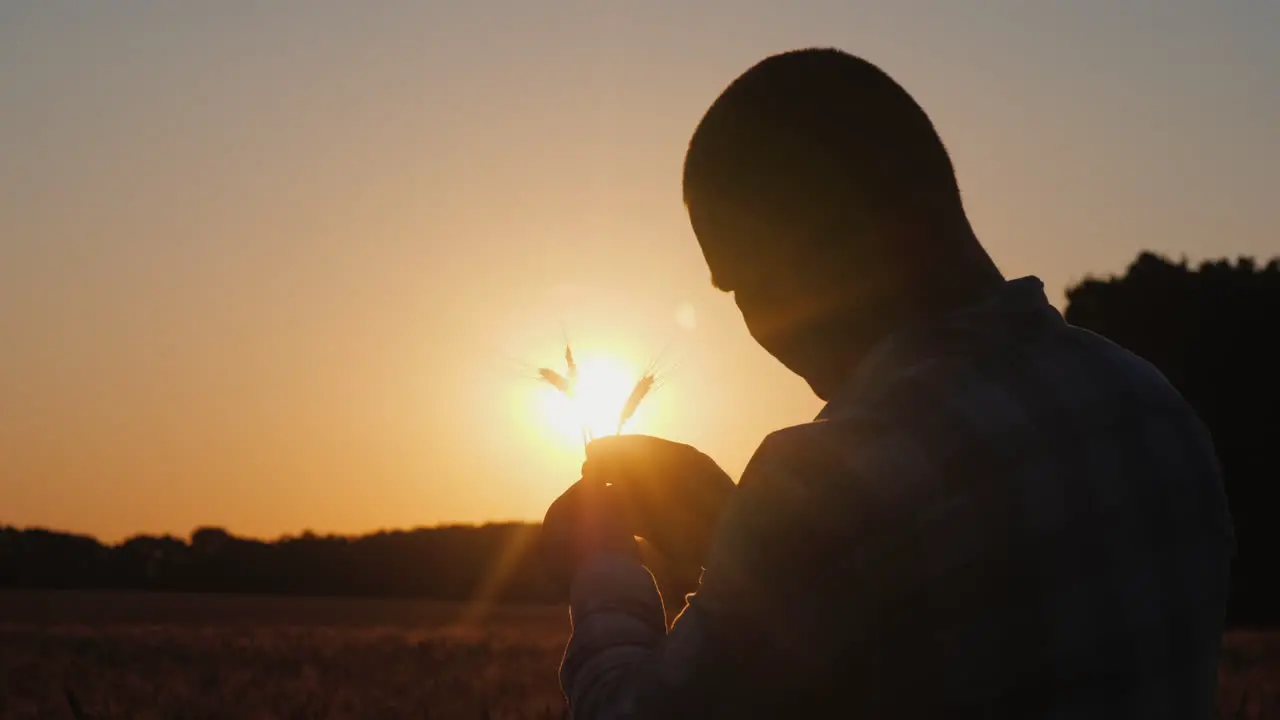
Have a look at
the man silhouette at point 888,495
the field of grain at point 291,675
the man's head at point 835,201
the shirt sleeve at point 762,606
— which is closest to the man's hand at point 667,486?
the man silhouette at point 888,495

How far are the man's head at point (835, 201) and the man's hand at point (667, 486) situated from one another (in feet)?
0.88

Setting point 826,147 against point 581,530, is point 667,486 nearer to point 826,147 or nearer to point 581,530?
point 581,530

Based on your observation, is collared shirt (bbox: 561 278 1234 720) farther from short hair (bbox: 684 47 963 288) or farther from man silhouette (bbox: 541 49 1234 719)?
short hair (bbox: 684 47 963 288)

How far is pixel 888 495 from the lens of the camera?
1.86 meters

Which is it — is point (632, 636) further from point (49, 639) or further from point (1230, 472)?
point (1230, 472)

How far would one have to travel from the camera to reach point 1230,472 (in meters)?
40.4

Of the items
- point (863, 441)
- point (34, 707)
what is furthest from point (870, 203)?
point (34, 707)

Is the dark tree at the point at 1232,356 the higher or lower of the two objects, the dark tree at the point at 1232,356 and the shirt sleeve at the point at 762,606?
the higher

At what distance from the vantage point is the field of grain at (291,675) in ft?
26.3

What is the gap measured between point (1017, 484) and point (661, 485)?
68cm

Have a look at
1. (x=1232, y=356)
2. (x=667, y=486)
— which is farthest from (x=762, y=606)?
(x=1232, y=356)

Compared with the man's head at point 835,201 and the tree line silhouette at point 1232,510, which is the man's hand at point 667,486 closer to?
the man's head at point 835,201

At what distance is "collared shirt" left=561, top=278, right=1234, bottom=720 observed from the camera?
6.08 feet

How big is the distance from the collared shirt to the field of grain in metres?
3.02
